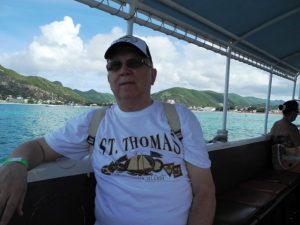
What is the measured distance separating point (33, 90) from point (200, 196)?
4870mm

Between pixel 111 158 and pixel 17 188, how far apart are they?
1.91 feet

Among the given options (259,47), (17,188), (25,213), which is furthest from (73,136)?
(259,47)

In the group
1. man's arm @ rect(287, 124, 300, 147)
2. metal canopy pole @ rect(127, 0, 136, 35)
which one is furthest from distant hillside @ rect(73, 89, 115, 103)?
man's arm @ rect(287, 124, 300, 147)

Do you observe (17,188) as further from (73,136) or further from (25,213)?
(73,136)

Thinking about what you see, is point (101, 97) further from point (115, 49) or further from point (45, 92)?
point (45, 92)

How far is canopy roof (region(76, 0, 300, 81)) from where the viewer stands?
324 centimetres

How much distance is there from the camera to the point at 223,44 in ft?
16.2

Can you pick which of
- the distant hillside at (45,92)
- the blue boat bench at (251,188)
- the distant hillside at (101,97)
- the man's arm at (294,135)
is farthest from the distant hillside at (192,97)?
the man's arm at (294,135)

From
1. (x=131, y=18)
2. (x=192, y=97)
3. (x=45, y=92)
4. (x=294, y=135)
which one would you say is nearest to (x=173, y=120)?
(x=131, y=18)

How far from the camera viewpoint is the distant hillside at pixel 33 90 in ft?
16.4

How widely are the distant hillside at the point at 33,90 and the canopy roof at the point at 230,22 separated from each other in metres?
1.40

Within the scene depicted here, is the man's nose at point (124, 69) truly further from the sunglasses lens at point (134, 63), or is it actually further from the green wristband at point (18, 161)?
the green wristband at point (18, 161)

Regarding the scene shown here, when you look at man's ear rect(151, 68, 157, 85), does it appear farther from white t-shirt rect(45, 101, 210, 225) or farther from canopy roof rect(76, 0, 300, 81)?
canopy roof rect(76, 0, 300, 81)

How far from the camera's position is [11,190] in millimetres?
1186
